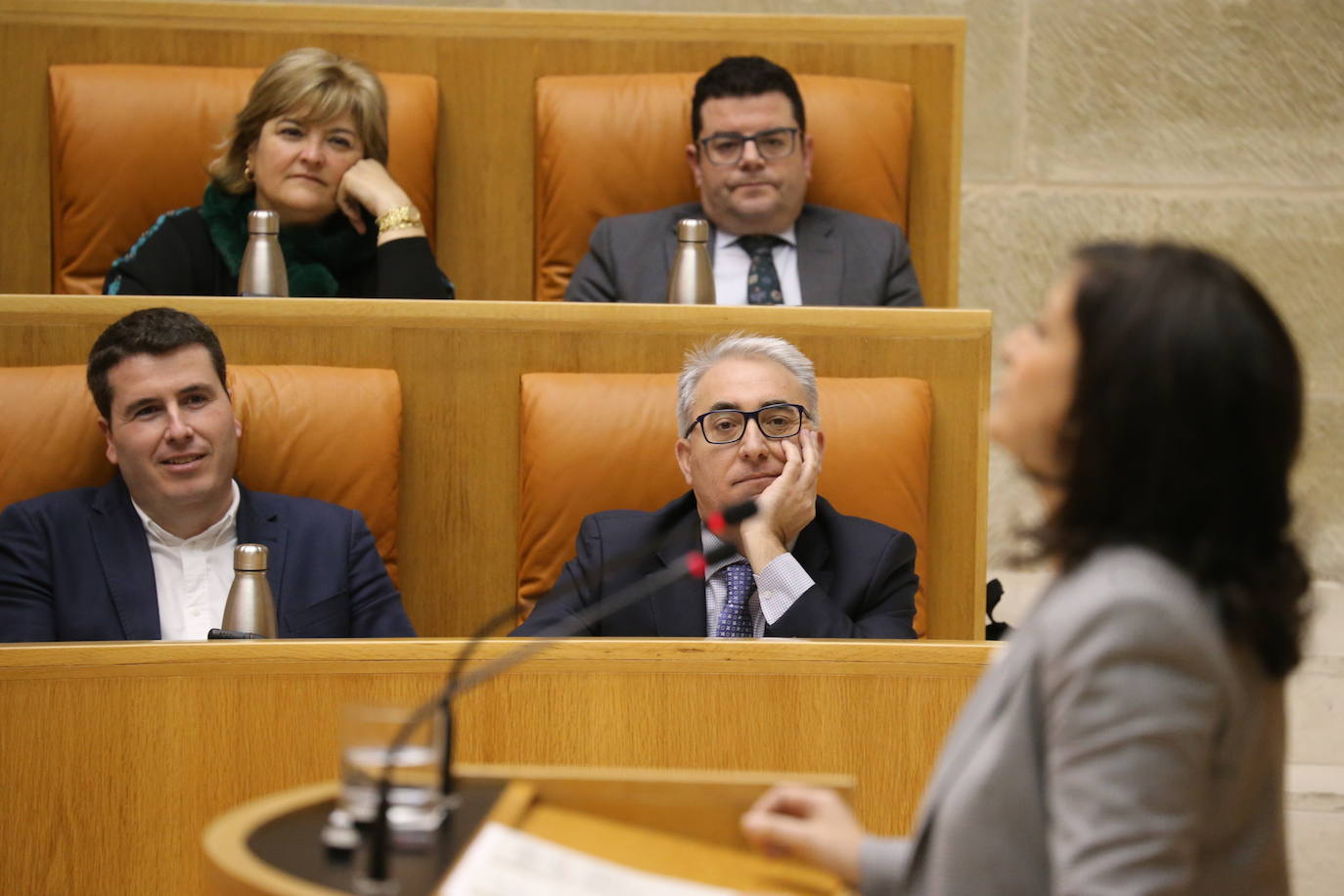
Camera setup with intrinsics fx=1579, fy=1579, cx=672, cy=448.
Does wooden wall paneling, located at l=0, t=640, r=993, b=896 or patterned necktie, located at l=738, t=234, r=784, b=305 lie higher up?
patterned necktie, located at l=738, t=234, r=784, b=305

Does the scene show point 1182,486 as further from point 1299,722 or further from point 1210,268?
point 1299,722

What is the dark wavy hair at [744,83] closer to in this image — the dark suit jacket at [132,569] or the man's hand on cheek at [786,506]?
the man's hand on cheek at [786,506]

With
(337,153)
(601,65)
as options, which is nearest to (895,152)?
(601,65)

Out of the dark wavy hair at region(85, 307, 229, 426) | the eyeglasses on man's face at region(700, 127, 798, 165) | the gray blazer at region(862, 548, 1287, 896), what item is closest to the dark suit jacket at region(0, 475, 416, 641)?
the dark wavy hair at region(85, 307, 229, 426)

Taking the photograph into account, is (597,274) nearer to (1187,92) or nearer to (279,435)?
(279,435)

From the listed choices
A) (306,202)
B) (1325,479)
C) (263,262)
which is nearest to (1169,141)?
(1325,479)

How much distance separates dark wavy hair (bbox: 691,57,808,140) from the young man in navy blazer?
878 millimetres

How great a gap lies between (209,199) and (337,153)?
185 mm

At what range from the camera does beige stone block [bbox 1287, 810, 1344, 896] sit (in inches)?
71.6

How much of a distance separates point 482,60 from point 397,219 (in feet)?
1.50

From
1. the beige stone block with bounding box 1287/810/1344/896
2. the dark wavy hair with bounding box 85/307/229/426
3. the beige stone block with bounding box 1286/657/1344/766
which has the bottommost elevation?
the beige stone block with bounding box 1287/810/1344/896

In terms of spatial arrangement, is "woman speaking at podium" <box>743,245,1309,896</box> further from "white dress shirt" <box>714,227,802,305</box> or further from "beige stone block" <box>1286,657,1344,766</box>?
"white dress shirt" <box>714,227,802,305</box>

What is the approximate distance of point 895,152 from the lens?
7.96 feet

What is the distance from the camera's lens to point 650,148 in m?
2.42
